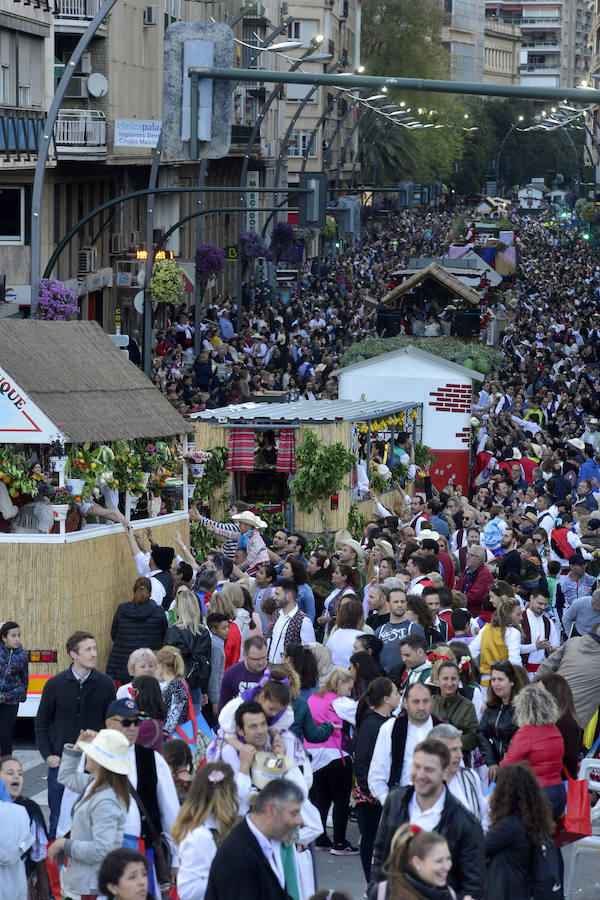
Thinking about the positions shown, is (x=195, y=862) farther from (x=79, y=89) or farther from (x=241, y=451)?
(x=79, y=89)

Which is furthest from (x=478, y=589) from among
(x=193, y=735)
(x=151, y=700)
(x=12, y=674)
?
(x=151, y=700)

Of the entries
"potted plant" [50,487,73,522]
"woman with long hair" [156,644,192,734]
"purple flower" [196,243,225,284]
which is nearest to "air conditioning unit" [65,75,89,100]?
"purple flower" [196,243,225,284]

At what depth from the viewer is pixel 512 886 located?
26.6 feet

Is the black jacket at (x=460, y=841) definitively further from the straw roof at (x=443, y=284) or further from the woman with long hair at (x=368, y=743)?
the straw roof at (x=443, y=284)

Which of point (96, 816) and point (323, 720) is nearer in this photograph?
point (96, 816)

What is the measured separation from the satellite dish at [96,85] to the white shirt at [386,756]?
3264 cm

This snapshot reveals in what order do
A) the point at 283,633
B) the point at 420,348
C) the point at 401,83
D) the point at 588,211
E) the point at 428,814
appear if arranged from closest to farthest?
the point at 428,814
the point at 283,633
the point at 401,83
the point at 420,348
the point at 588,211

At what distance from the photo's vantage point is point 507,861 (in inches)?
319

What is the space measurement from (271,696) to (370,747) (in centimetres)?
74

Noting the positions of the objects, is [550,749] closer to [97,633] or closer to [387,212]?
[97,633]

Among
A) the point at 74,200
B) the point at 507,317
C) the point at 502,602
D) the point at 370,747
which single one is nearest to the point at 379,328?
the point at 74,200

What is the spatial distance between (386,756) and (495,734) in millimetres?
964

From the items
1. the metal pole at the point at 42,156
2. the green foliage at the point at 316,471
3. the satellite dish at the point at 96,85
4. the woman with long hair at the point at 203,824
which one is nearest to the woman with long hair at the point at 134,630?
the woman with long hair at the point at 203,824

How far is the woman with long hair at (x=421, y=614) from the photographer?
1241 cm
